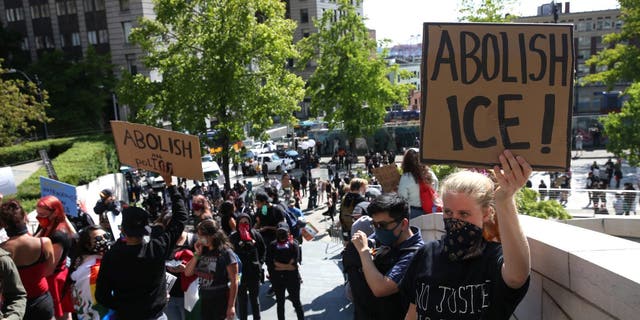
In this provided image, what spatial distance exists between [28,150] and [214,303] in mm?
27926

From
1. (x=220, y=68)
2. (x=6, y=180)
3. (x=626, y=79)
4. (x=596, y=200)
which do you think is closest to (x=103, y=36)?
(x=220, y=68)

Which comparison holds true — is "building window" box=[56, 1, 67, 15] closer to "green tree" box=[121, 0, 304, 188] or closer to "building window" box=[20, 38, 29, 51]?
"building window" box=[20, 38, 29, 51]

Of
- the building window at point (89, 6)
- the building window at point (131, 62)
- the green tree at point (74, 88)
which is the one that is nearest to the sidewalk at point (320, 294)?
the green tree at point (74, 88)

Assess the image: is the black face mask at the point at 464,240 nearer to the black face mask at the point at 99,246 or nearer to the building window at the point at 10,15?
the black face mask at the point at 99,246

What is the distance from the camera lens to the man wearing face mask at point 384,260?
3340 mm

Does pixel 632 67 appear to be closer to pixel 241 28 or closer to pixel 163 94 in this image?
pixel 241 28

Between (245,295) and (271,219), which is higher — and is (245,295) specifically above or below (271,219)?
below

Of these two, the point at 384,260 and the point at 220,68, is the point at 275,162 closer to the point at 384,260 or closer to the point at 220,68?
the point at 220,68

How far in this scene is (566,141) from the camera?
2635 millimetres

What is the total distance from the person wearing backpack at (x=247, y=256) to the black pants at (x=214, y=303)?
1.03 metres

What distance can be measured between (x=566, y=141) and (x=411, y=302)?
1.23 meters

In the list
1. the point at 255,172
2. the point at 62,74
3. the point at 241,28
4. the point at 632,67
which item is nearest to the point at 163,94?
the point at 241,28

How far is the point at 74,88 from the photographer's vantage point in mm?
41938

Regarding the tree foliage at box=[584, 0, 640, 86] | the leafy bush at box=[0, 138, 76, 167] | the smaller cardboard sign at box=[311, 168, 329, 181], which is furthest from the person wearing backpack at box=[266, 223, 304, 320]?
the tree foliage at box=[584, 0, 640, 86]
